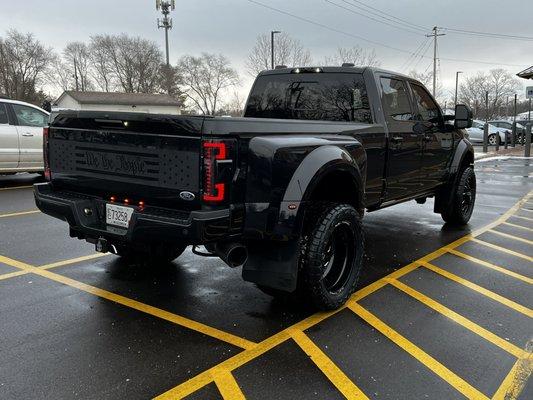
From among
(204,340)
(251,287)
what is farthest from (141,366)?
(251,287)

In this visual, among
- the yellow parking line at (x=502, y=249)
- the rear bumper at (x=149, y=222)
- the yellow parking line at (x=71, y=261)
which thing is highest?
the rear bumper at (x=149, y=222)

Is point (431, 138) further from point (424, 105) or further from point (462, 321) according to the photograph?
point (462, 321)

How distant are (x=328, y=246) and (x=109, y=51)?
90221 millimetres

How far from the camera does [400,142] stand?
5164mm

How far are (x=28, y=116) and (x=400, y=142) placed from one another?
27.0 ft

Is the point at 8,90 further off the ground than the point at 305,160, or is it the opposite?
the point at 8,90

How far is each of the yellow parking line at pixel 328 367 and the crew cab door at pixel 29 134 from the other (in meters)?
8.54

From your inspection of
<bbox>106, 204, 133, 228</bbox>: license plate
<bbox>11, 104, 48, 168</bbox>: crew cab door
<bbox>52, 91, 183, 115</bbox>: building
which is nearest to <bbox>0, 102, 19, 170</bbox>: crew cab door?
<bbox>11, 104, 48, 168</bbox>: crew cab door

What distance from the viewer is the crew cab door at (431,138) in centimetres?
577

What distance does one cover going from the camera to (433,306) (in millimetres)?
4129

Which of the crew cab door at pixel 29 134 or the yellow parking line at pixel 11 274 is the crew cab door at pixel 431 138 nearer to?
the yellow parking line at pixel 11 274

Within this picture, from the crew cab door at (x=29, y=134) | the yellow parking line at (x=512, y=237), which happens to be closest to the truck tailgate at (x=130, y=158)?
the yellow parking line at (x=512, y=237)

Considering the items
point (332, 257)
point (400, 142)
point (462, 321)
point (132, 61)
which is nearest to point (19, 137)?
point (400, 142)

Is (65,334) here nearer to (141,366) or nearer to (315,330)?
(141,366)
